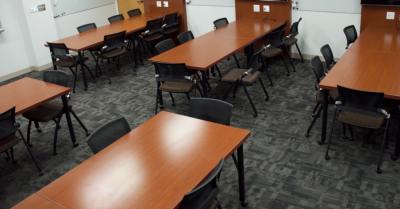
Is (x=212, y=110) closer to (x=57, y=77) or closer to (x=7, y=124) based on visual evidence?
(x=7, y=124)

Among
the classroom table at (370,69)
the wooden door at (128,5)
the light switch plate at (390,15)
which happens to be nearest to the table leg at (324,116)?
the classroom table at (370,69)

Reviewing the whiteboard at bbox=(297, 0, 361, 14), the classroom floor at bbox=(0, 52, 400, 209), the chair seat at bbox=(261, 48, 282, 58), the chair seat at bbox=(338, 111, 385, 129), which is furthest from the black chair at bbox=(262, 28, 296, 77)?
the chair seat at bbox=(338, 111, 385, 129)

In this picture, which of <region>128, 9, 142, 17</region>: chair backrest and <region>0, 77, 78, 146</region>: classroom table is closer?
<region>0, 77, 78, 146</region>: classroom table

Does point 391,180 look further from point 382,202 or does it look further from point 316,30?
point 316,30

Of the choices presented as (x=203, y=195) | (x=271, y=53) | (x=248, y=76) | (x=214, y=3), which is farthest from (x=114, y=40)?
(x=203, y=195)

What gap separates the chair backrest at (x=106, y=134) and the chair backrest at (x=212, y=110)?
68 cm

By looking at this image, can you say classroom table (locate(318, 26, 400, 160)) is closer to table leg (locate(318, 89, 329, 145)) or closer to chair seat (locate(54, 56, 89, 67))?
table leg (locate(318, 89, 329, 145))

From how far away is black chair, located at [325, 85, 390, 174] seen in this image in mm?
3320

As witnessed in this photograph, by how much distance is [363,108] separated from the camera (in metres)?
3.43

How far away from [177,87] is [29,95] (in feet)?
6.03

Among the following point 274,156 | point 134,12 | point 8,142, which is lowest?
point 274,156

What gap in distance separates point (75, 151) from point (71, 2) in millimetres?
4986

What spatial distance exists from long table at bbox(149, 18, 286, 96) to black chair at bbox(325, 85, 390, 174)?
174cm

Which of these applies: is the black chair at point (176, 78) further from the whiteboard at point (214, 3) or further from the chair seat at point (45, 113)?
the whiteboard at point (214, 3)
